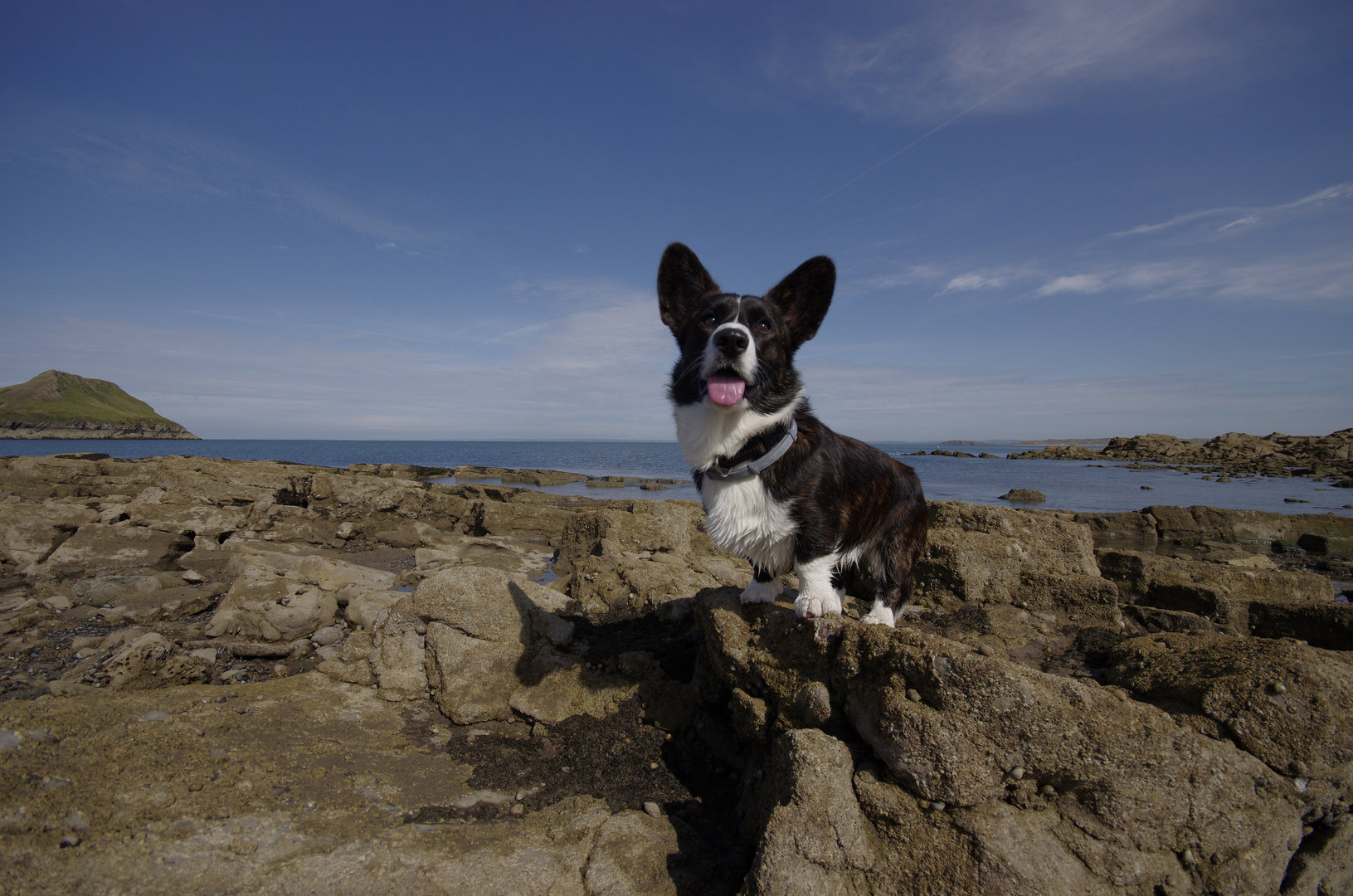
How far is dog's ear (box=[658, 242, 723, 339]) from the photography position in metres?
3.33

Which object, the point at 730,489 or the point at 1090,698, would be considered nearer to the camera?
the point at 1090,698

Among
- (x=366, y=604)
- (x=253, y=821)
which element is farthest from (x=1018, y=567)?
(x=366, y=604)

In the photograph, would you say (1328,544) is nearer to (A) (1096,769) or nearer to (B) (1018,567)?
(B) (1018,567)

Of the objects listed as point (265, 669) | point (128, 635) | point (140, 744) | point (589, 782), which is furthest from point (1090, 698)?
point (128, 635)

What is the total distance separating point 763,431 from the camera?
305 cm

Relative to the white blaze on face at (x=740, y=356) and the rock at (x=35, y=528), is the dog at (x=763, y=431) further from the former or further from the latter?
the rock at (x=35, y=528)

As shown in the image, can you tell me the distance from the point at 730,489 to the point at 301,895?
252 centimetres

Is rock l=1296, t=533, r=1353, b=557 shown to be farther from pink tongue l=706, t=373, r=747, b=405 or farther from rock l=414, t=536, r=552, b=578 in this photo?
pink tongue l=706, t=373, r=747, b=405

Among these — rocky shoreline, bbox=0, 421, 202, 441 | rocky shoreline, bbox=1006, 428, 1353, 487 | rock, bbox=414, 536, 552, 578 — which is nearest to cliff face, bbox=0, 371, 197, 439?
rocky shoreline, bbox=0, 421, 202, 441

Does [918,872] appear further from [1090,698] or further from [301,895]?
[301,895]

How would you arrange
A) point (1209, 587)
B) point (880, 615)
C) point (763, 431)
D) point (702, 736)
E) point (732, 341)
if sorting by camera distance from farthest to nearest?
point (1209, 587) → point (702, 736) → point (880, 615) → point (763, 431) → point (732, 341)

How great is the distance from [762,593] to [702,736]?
1.04 m

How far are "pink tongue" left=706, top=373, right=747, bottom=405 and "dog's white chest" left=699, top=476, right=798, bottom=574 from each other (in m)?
0.50

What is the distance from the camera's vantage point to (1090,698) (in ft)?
7.52
